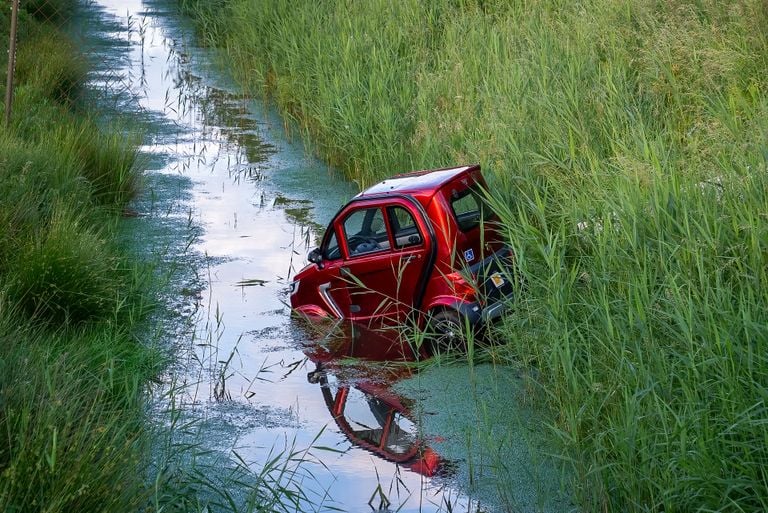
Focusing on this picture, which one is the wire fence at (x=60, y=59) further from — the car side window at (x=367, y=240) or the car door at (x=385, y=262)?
the car door at (x=385, y=262)

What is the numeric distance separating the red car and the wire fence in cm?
443

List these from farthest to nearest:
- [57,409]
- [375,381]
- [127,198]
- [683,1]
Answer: [127,198] → [683,1] → [375,381] → [57,409]

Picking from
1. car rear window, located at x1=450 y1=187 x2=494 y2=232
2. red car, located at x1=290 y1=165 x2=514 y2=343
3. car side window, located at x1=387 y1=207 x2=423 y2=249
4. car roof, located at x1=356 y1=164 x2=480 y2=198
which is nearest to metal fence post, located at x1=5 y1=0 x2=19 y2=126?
red car, located at x1=290 y1=165 x2=514 y2=343

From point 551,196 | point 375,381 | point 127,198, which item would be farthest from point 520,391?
point 127,198

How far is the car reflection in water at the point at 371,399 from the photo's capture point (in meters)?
6.82

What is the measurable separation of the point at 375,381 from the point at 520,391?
1204 millimetres

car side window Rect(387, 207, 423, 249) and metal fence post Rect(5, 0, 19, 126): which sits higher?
metal fence post Rect(5, 0, 19, 126)

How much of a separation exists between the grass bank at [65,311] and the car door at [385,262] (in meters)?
1.64

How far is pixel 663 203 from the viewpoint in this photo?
22.7ft

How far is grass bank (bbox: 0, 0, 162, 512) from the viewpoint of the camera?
4414 mm

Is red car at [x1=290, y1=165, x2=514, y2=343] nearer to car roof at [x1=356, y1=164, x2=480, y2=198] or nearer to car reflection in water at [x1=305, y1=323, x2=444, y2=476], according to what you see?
car roof at [x1=356, y1=164, x2=480, y2=198]

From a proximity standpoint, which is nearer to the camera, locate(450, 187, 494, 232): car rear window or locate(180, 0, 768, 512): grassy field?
locate(180, 0, 768, 512): grassy field

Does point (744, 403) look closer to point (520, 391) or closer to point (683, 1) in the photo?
point (520, 391)

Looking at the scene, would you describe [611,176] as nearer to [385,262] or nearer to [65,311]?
[385,262]
